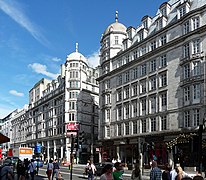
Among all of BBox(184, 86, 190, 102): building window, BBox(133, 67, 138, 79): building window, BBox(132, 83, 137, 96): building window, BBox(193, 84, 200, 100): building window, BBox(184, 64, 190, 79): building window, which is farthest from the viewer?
BBox(133, 67, 138, 79): building window

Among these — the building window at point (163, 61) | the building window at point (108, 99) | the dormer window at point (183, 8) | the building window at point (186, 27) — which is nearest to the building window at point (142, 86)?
the building window at point (163, 61)

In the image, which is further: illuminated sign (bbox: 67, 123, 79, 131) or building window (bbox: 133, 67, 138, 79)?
illuminated sign (bbox: 67, 123, 79, 131)

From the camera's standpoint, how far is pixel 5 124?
157 m

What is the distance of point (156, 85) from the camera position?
46781 millimetres

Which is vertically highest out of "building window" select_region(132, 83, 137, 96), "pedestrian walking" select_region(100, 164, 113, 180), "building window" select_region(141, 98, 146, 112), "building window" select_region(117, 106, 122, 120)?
"building window" select_region(132, 83, 137, 96)

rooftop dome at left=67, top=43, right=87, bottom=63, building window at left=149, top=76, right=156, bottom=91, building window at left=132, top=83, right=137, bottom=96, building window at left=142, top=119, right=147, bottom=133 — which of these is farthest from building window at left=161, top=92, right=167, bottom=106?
rooftop dome at left=67, top=43, right=87, bottom=63

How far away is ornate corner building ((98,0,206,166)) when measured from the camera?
40094 millimetres

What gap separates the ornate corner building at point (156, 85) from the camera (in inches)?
1578

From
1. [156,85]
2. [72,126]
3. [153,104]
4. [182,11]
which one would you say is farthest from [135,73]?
[72,126]

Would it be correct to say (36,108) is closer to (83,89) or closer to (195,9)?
(83,89)

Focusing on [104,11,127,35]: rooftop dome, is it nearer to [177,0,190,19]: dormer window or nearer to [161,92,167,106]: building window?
[177,0,190,19]: dormer window

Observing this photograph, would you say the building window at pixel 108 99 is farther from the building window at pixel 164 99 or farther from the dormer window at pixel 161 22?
the dormer window at pixel 161 22

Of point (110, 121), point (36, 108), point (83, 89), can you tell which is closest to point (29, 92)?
point (36, 108)

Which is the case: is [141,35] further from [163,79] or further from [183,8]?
[163,79]
